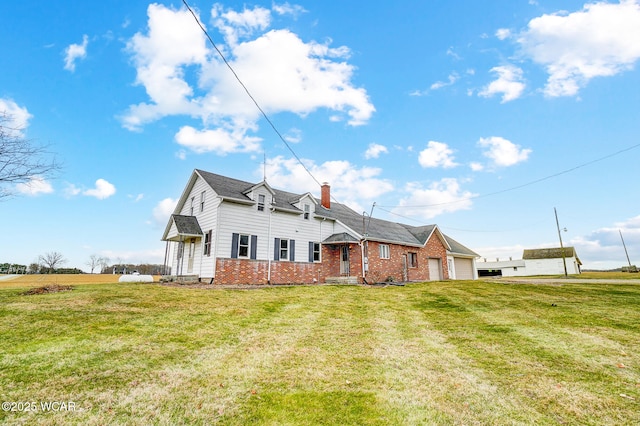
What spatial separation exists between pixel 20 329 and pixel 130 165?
49.0 ft

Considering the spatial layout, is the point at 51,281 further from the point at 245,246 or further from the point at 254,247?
the point at 254,247

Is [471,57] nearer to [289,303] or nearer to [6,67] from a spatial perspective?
[289,303]

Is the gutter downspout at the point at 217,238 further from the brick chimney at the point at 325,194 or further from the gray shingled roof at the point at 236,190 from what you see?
the brick chimney at the point at 325,194

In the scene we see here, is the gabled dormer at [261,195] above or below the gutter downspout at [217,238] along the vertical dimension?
above

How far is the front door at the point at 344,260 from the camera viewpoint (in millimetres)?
23844

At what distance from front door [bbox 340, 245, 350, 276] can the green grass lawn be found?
13.9 meters

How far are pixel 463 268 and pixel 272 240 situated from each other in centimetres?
2504

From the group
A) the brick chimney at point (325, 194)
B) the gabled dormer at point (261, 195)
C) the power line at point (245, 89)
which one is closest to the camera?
the power line at point (245, 89)

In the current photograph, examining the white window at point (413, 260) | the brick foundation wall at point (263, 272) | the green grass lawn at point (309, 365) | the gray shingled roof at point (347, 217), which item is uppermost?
the gray shingled roof at point (347, 217)

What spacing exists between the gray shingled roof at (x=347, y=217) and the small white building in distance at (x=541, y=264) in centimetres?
2781

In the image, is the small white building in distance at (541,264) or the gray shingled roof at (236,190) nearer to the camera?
the gray shingled roof at (236,190)

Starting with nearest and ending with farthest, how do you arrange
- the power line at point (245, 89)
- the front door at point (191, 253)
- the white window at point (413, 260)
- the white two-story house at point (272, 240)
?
the power line at point (245, 89) < the white two-story house at point (272, 240) < the front door at point (191, 253) < the white window at point (413, 260)

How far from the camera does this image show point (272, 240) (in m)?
21.0

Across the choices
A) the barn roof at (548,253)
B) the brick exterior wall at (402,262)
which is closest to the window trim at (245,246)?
the brick exterior wall at (402,262)
